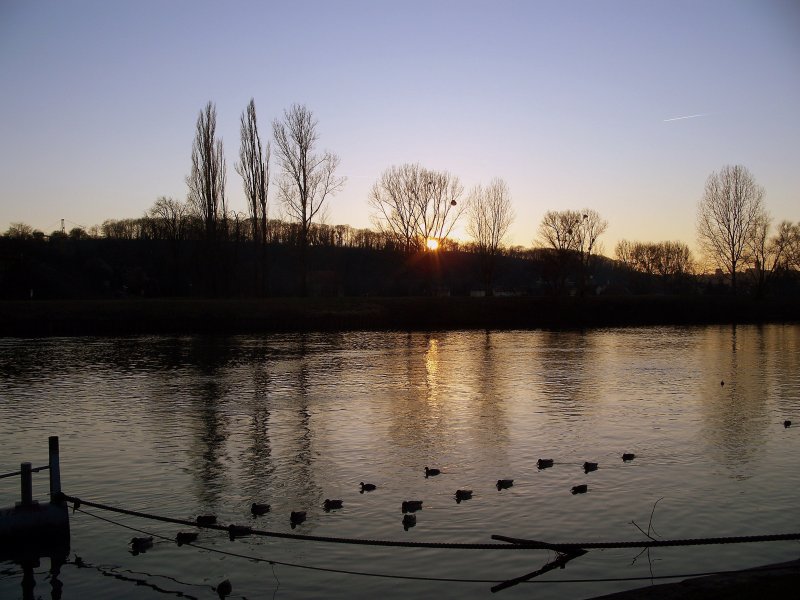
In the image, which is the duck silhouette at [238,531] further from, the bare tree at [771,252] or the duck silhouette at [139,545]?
the bare tree at [771,252]

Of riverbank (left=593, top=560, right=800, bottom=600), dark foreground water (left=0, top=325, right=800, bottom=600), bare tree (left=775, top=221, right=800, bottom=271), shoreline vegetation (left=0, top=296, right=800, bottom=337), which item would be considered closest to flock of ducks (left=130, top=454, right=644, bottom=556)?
dark foreground water (left=0, top=325, right=800, bottom=600)

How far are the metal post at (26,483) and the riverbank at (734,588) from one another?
8328mm

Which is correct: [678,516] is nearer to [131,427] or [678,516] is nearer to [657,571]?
[657,571]

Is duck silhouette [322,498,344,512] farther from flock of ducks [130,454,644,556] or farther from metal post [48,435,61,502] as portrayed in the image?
metal post [48,435,61,502]

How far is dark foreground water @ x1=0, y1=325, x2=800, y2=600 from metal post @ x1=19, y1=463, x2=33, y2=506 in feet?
3.44

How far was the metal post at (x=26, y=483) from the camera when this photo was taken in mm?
11008

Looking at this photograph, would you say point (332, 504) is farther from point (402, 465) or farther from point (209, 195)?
point (209, 195)

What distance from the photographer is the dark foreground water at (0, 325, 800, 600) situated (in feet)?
34.4

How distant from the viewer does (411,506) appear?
12.5 metres

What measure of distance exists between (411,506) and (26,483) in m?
6.06

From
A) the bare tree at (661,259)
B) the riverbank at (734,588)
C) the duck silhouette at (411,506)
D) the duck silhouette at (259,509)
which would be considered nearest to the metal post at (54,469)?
the duck silhouette at (259,509)

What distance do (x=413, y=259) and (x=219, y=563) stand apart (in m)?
86.4

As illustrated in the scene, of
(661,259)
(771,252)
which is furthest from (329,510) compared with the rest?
(661,259)

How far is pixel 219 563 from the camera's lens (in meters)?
10.8
